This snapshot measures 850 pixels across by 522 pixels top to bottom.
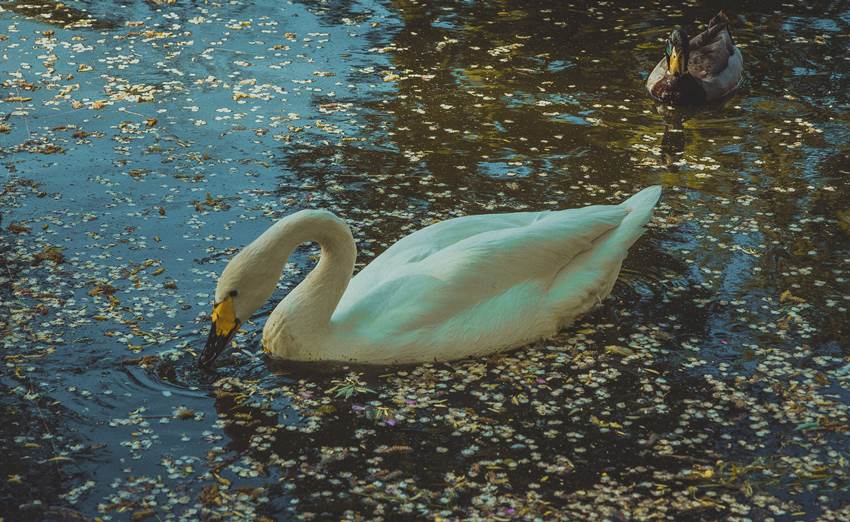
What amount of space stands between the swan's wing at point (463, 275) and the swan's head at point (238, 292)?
0.50 meters

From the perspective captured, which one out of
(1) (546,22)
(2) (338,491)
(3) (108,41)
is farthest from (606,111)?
(2) (338,491)

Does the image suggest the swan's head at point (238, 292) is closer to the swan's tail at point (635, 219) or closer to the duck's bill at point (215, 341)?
the duck's bill at point (215, 341)

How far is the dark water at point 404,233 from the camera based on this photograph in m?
5.48

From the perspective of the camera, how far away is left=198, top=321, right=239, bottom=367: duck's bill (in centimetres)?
620

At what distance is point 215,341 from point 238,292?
0.95ft

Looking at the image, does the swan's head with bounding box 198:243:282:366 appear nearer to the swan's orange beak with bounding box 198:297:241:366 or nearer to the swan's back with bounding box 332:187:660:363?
the swan's orange beak with bounding box 198:297:241:366

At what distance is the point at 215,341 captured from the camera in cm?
621

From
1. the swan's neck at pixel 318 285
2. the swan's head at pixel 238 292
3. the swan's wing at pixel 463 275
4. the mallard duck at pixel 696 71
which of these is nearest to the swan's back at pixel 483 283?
the swan's wing at pixel 463 275

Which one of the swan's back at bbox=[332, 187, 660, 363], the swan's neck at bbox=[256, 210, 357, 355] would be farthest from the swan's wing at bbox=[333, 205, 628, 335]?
the swan's neck at bbox=[256, 210, 357, 355]

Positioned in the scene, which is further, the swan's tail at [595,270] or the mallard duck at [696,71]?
the mallard duck at [696,71]

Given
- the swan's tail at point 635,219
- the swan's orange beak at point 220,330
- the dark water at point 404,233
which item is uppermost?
the swan's tail at point 635,219

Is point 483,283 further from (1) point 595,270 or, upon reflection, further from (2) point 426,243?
(1) point 595,270

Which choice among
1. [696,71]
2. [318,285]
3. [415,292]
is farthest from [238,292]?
[696,71]

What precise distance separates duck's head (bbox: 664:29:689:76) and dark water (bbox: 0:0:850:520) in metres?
0.41
